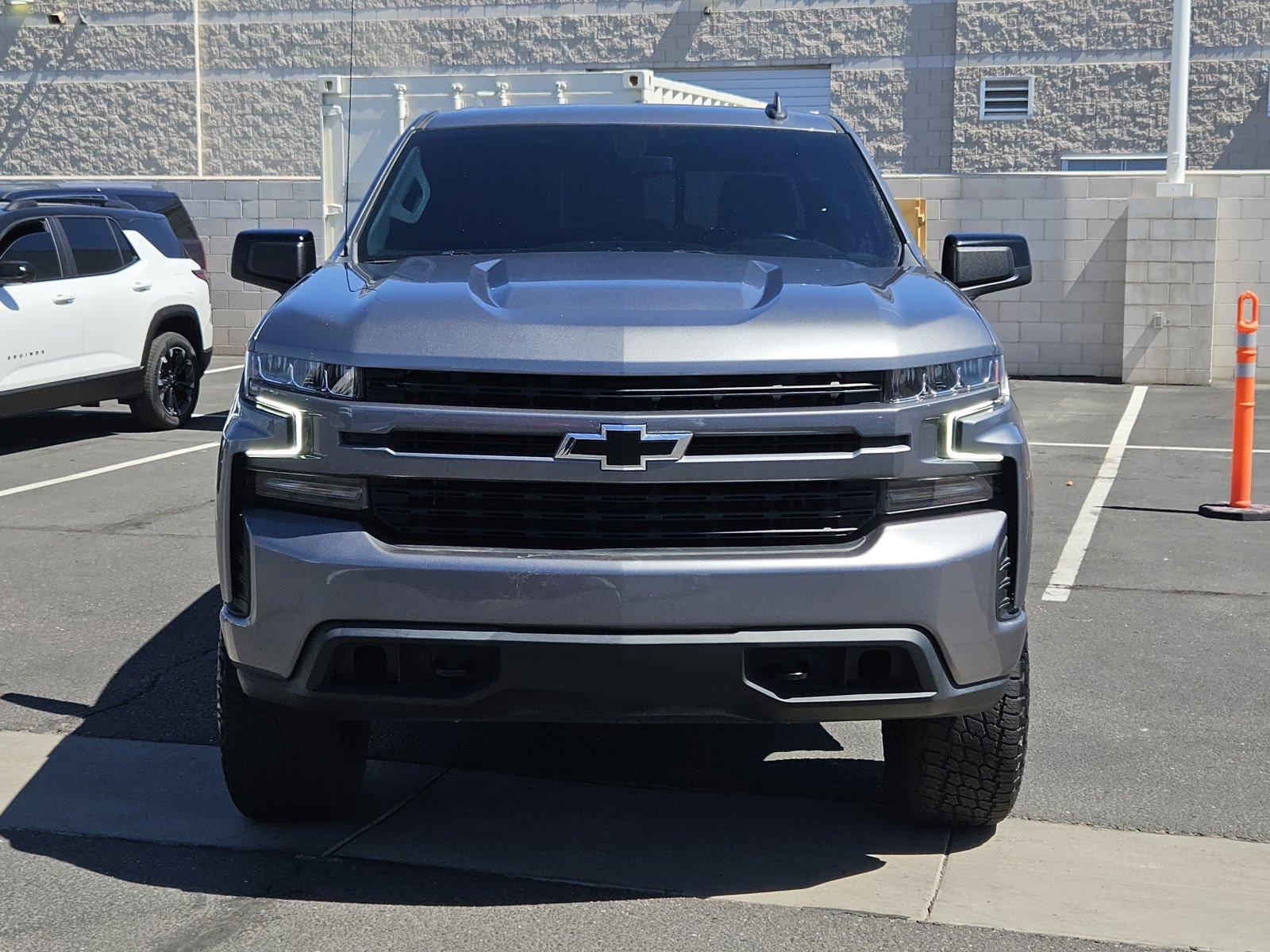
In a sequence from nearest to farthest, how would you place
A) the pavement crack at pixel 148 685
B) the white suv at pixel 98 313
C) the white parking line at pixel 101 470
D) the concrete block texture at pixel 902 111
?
the pavement crack at pixel 148 685 < the white parking line at pixel 101 470 < the white suv at pixel 98 313 < the concrete block texture at pixel 902 111

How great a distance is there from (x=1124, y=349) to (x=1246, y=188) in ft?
6.35

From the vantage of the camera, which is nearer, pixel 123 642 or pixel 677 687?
pixel 677 687

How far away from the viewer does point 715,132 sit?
5180 millimetres

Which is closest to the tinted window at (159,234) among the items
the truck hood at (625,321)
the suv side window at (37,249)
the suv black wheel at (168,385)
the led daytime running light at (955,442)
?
the suv black wheel at (168,385)

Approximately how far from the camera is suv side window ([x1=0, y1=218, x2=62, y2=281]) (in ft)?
36.8

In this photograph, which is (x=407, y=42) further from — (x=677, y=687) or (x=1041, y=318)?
(x=677, y=687)

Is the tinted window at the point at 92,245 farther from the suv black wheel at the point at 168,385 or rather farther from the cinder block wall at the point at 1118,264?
the cinder block wall at the point at 1118,264

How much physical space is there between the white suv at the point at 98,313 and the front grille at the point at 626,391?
8202 mm

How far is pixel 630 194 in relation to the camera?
491 centimetres

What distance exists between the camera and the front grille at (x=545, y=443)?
3516 mm

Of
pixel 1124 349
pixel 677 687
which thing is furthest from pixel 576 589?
pixel 1124 349

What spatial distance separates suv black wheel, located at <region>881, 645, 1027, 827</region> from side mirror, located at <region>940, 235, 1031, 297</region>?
1439 mm

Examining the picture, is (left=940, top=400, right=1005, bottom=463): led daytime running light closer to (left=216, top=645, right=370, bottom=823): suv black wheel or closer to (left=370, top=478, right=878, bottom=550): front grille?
(left=370, top=478, right=878, bottom=550): front grille

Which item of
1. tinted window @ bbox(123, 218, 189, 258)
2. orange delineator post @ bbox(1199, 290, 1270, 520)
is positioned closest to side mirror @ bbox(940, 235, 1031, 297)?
orange delineator post @ bbox(1199, 290, 1270, 520)
